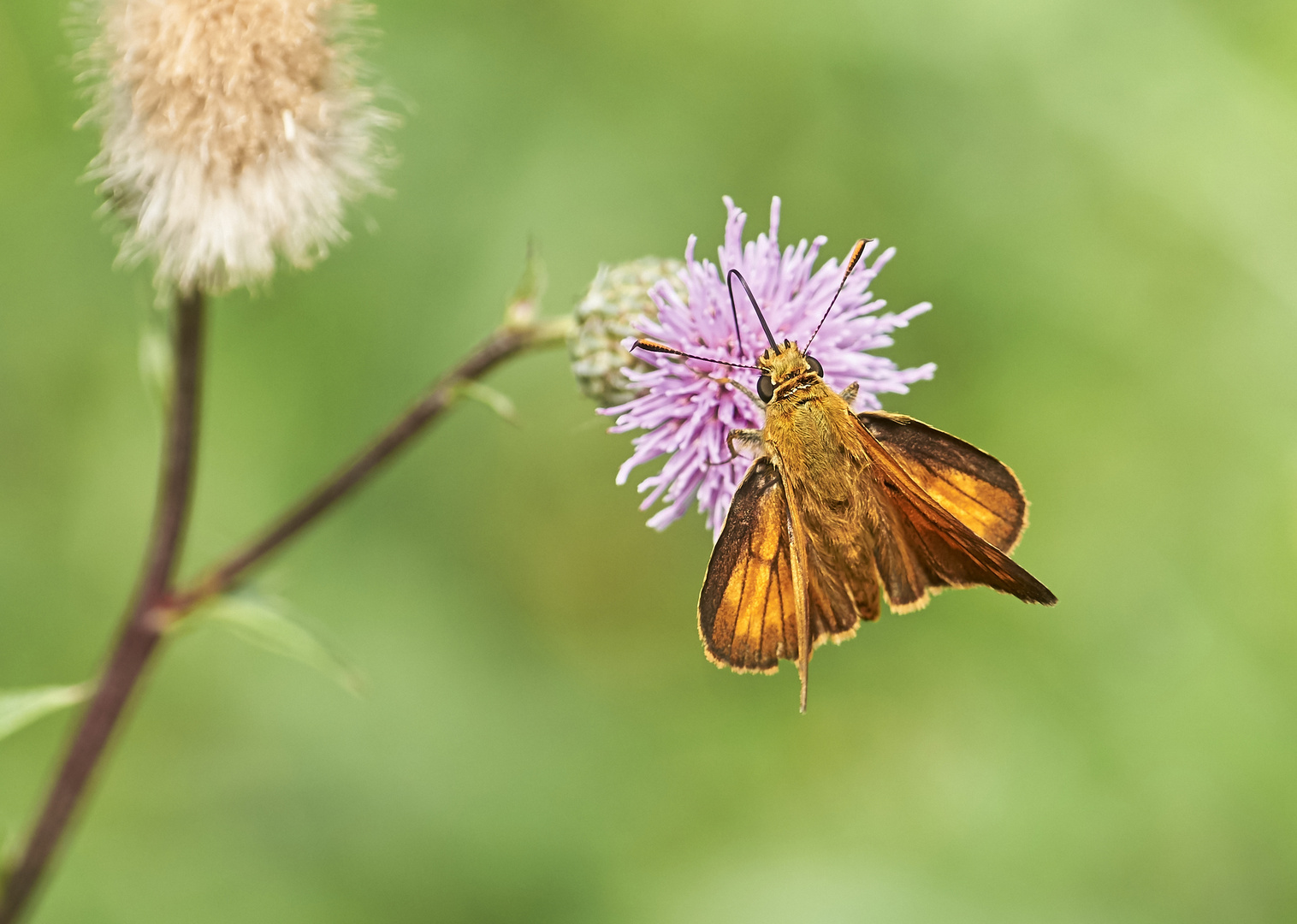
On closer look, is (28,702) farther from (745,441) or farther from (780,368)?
(780,368)

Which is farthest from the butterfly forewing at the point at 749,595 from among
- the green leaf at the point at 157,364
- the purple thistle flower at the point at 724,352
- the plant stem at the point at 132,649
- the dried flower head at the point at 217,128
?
the green leaf at the point at 157,364

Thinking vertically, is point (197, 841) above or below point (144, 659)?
below

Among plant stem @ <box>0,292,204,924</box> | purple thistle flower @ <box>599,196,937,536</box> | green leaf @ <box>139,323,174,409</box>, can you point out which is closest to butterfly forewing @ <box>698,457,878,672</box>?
purple thistle flower @ <box>599,196,937,536</box>

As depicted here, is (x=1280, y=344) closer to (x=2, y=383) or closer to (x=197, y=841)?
(x=197, y=841)


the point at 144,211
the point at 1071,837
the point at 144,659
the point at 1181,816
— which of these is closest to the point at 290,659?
the point at 144,659

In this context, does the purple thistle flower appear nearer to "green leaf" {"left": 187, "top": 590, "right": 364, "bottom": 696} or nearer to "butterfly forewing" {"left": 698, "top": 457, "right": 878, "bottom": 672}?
"butterfly forewing" {"left": 698, "top": 457, "right": 878, "bottom": 672}
